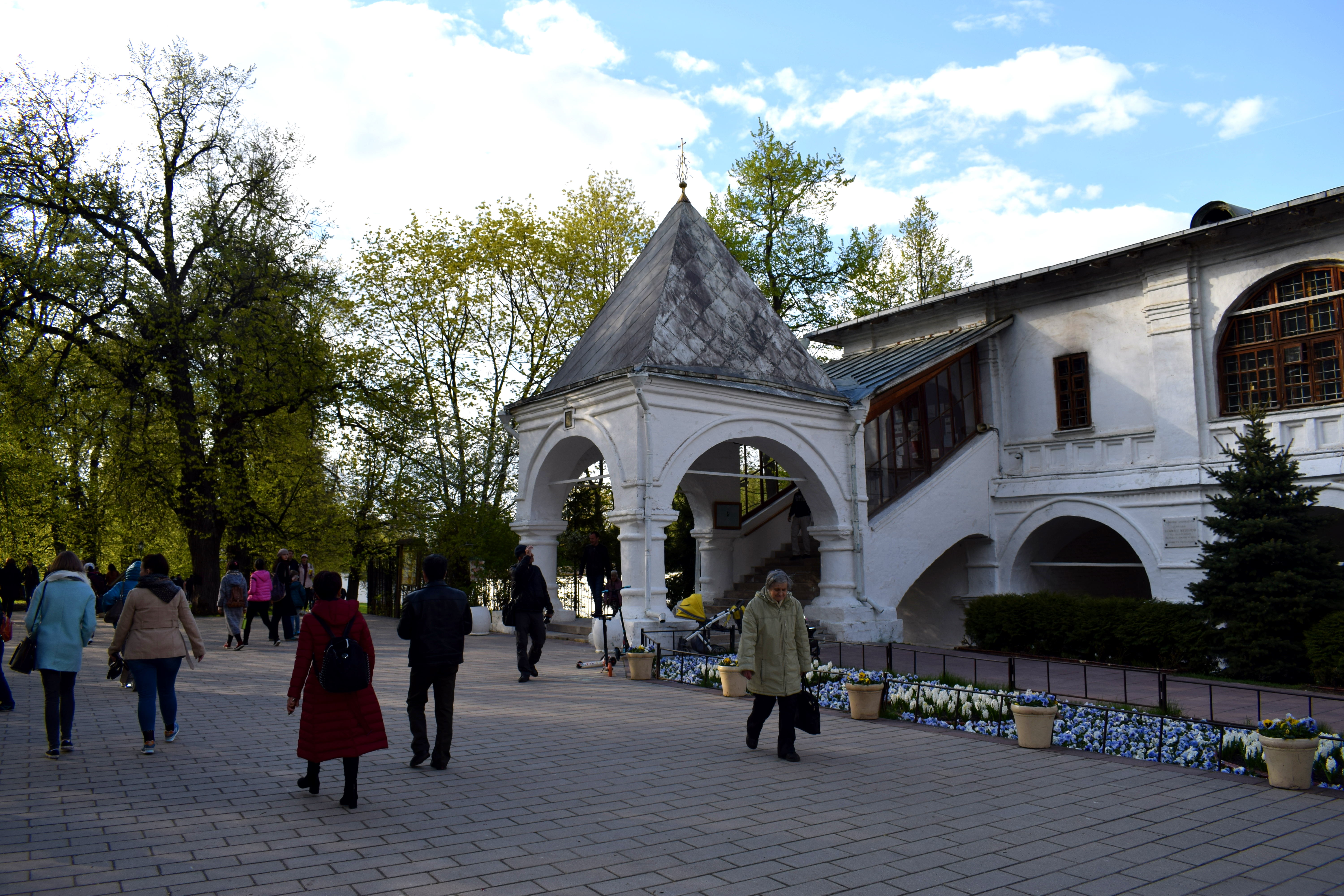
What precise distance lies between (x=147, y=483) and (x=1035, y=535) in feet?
69.0

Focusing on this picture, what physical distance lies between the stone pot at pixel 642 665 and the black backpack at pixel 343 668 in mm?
6837

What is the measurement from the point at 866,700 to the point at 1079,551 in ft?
46.1

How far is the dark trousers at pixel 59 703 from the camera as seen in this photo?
7.57 m

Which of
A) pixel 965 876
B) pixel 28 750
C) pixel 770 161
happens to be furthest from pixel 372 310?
pixel 965 876

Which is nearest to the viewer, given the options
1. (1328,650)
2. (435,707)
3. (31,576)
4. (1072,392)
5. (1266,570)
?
(435,707)

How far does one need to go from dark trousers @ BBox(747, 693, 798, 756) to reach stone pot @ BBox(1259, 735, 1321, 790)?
3355 millimetres

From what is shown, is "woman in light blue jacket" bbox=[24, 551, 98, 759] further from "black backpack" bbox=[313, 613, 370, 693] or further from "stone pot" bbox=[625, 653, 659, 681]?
"stone pot" bbox=[625, 653, 659, 681]

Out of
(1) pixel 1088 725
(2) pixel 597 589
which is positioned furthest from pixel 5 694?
(1) pixel 1088 725

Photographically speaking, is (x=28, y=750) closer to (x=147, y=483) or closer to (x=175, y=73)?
(x=147, y=483)

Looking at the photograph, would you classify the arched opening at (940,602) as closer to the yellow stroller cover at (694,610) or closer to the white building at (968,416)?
the white building at (968,416)

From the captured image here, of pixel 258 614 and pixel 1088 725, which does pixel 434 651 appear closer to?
pixel 1088 725

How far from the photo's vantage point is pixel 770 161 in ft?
98.8

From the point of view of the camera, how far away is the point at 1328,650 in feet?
37.6

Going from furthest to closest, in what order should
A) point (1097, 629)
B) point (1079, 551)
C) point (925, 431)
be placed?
1. point (1079, 551)
2. point (925, 431)
3. point (1097, 629)
